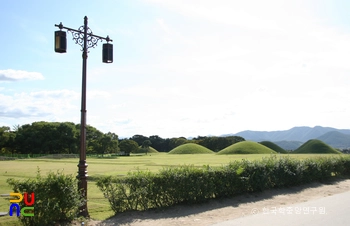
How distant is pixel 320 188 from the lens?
13.6 m

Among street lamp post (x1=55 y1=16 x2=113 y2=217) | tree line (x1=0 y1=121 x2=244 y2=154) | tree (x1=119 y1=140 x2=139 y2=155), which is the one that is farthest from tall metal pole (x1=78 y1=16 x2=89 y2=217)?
tree (x1=119 y1=140 x2=139 y2=155)

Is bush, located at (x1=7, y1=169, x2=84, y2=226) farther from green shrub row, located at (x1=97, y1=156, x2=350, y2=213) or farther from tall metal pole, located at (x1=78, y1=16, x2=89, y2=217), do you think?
green shrub row, located at (x1=97, y1=156, x2=350, y2=213)

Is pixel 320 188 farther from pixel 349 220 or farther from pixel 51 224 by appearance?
pixel 51 224

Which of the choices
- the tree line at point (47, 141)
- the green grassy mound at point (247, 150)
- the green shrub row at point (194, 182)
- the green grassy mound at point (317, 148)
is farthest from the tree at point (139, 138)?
the green shrub row at point (194, 182)

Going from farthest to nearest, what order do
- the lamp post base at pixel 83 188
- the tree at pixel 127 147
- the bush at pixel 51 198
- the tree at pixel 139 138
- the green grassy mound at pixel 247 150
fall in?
the tree at pixel 139 138, the tree at pixel 127 147, the green grassy mound at pixel 247 150, the lamp post base at pixel 83 188, the bush at pixel 51 198

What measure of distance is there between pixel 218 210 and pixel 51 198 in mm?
4778

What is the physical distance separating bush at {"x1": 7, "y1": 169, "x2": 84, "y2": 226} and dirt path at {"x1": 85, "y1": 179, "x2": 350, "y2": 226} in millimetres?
706

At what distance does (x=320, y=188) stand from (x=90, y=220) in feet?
34.3

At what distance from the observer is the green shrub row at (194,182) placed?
27.8 ft

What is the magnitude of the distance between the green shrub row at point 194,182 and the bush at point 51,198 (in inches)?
41.1

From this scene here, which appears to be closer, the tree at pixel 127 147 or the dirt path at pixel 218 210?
the dirt path at pixel 218 210

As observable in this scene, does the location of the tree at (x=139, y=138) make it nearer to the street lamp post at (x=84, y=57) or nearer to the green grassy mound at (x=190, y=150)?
the green grassy mound at (x=190, y=150)

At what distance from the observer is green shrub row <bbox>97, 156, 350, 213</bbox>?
27.8ft

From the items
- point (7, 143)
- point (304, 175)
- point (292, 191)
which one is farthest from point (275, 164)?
point (7, 143)
